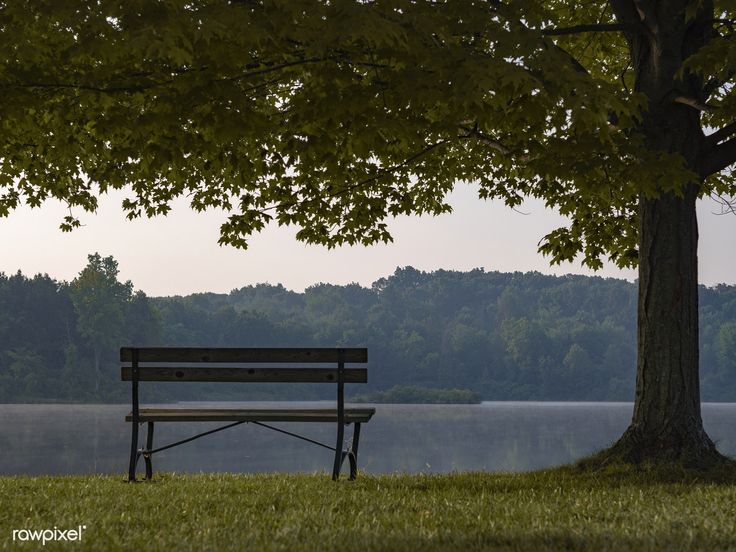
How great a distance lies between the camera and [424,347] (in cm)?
14650

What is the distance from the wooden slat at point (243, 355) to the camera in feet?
30.4

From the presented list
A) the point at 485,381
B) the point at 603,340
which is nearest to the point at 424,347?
the point at 485,381

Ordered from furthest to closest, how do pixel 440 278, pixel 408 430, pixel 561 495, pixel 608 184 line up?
pixel 440 278 < pixel 408 430 < pixel 608 184 < pixel 561 495

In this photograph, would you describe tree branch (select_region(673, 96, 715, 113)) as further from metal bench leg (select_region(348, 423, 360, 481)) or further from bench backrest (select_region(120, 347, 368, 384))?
metal bench leg (select_region(348, 423, 360, 481))

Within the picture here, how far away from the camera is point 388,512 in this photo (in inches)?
284

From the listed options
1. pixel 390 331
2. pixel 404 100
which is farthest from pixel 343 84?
pixel 390 331

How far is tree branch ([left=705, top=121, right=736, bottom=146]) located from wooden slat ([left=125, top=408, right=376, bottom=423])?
5.43 m

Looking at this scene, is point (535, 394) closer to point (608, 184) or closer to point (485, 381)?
point (485, 381)

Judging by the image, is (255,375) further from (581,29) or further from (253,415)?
(581,29)

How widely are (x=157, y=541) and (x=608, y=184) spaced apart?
6606 millimetres

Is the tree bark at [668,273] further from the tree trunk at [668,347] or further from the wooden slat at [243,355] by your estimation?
the wooden slat at [243,355]

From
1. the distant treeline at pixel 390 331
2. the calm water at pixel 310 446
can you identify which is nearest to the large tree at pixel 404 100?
the calm water at pixel 310 446

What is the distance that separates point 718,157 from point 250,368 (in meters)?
6.27

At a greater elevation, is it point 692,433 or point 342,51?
point 342,51
